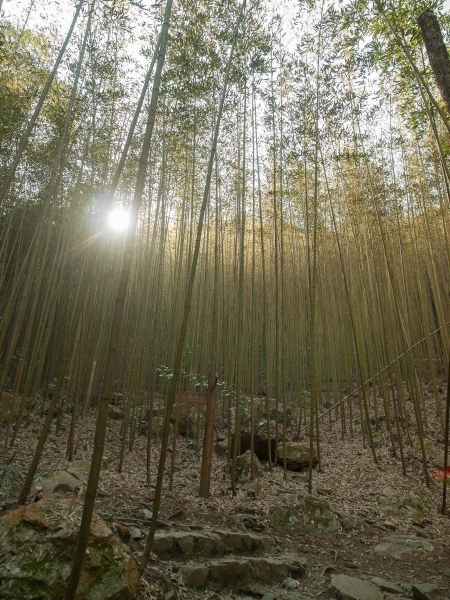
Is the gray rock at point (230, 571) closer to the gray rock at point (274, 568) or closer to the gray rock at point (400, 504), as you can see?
the gray rock at point (274, 568)

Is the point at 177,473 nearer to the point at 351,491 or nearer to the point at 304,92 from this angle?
the point at 351,491

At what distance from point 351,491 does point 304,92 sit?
3.99 m

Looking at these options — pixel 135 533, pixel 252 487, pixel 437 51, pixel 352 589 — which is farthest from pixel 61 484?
pixel 437 51

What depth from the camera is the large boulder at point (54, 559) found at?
122 cm

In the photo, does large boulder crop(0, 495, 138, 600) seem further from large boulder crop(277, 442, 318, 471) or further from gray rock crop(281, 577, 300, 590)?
large boulder crop(277, 442, 318, 471)

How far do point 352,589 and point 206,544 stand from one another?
0.74 meters

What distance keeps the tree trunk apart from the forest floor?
293 centimetres

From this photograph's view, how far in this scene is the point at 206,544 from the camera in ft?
6.15

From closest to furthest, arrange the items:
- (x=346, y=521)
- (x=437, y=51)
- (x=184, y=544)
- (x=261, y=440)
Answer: (x=184, y=544) → (x=437, y=51) → (x=346, y=521) → (x=261, y=440)

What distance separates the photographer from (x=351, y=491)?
3227mm

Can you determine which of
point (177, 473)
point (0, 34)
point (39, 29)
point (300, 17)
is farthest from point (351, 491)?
point (39, 29)

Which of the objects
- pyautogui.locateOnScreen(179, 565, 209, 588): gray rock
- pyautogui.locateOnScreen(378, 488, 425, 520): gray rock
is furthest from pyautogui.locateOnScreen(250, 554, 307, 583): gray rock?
pyautogui.locateOnScreen(378, 488, 425, 520): gray rock

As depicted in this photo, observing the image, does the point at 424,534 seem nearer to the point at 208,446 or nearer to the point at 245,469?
Result: the point at 245,469

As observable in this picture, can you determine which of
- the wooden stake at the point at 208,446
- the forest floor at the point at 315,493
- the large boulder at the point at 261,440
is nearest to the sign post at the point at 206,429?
the wooden stake at the point at 208,446
